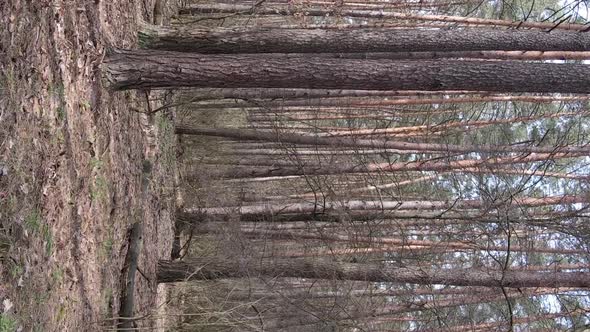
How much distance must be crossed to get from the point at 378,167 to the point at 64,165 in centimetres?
534

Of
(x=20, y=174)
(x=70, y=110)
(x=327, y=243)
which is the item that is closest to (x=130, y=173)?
(x=70, y=110)

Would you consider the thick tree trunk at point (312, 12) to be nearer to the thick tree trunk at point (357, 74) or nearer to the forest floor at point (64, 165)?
the forest floor at point (64, 165)

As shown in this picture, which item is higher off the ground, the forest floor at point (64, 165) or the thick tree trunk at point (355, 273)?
the forest floor at point (64, 165)

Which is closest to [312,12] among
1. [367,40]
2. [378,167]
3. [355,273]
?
[378,167]

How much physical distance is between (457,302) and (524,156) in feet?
7.38

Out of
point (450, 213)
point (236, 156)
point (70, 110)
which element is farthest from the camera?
point (236, 156)

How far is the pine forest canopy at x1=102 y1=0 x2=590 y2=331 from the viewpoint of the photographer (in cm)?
421

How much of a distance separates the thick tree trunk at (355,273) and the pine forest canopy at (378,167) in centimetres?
2

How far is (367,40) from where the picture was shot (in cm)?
490

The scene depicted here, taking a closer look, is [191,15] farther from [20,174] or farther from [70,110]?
[20,174]

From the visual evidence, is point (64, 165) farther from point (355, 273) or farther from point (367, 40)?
point (355, 273)

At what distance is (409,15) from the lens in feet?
28.8

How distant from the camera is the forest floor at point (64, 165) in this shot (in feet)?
10.3

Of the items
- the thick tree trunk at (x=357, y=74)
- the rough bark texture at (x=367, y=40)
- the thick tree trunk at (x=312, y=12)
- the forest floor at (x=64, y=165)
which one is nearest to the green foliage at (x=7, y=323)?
the forest floor at (x=64, y=165)
